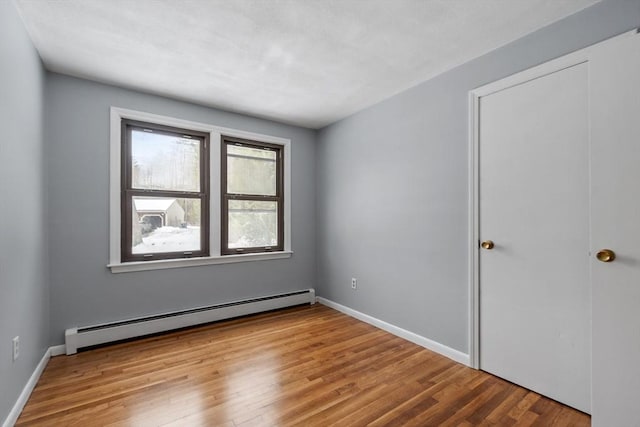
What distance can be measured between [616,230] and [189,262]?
3571 millimetres

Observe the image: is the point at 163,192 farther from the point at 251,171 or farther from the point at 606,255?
the point at 606,255

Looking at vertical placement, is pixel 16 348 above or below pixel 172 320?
above

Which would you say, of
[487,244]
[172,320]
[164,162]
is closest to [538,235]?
[487,244]

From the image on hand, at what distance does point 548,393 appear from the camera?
6.44ft

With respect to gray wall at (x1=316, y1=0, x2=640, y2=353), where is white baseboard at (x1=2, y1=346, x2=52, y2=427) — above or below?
below

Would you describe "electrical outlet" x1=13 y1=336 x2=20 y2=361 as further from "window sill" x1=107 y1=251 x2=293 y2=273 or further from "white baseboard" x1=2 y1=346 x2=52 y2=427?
"window sill" x1=107 y1=251 x2=293 y2=273

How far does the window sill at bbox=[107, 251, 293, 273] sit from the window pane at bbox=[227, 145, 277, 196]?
Answer: 0.83 meters

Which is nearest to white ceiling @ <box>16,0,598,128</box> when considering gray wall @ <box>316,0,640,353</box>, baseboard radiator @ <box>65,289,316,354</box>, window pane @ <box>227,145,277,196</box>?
gray wall @ <box>316,0,640,353</box>

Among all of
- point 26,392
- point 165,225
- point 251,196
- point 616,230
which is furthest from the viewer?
point 251,196

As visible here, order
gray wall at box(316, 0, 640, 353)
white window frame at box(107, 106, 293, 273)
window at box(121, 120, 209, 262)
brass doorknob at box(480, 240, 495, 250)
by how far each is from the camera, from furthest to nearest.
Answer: window at box(121, 120, 209, 262) < white window frame at box(107, 106, 293, 273) < brass doorknob at box(480, 240, 495, 250) < gray wall at box(316, 0, 640, 353)

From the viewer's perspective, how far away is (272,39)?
2.15 meters

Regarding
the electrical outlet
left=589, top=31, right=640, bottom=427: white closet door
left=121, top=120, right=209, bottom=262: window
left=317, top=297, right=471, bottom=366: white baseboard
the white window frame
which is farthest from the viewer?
left=121, top=120, right=209, bottom=262: window

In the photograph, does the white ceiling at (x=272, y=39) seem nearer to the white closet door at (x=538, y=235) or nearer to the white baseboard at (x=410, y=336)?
the white closet door at (x=538, y=235)

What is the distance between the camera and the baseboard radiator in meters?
2.65
